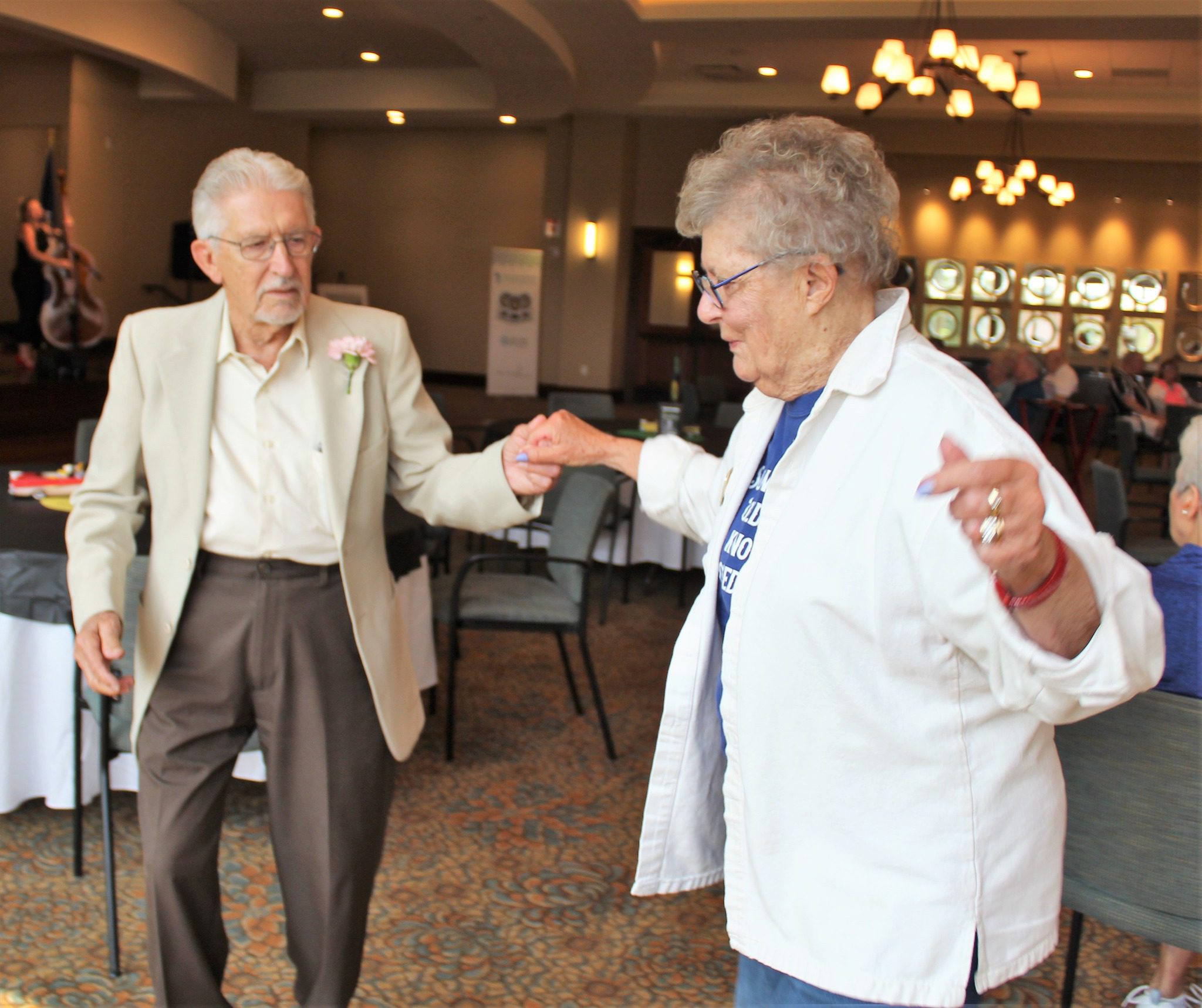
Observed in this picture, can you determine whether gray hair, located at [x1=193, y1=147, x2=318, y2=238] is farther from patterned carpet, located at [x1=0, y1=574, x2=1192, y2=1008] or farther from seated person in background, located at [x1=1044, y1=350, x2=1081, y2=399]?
seated person in background, located at [x1=1044, y1=350, x2=1081, y2=399]

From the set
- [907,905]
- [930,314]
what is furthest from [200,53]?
[907,905]

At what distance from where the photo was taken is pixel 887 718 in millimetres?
1305

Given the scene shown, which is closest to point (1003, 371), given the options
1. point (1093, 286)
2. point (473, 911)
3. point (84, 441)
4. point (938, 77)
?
point (938, 77)

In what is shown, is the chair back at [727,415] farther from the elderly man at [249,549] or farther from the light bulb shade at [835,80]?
the elderly man at [249,549]

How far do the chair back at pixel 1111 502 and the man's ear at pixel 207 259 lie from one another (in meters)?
4.25

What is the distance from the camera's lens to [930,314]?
15766mm

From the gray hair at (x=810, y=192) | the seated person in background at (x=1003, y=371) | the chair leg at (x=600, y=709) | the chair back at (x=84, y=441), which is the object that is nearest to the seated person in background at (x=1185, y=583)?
the gray hair at (x=810, y=192)

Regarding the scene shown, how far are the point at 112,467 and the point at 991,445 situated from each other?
1.63 m

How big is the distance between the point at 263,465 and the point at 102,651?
0.44 m

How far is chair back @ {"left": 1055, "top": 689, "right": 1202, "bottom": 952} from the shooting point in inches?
71.2

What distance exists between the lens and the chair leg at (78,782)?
2971mm

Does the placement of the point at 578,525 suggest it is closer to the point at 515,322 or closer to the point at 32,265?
the point at 32,265

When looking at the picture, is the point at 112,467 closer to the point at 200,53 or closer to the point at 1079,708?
the point at 1079,708

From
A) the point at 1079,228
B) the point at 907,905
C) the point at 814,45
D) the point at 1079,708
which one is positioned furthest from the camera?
the point at 1079,228
